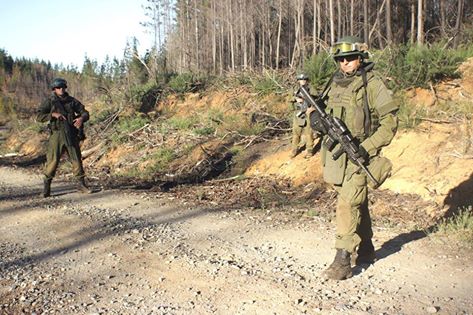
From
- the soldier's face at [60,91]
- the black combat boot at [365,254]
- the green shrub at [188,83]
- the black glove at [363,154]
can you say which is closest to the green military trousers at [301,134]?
the soldier's face at [60,91]

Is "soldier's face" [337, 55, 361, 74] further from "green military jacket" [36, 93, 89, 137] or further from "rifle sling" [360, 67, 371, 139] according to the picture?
"green military jacket" [36, 93, 89, 137]

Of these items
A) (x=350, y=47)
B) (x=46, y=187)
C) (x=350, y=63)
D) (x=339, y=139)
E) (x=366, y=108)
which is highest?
(x=350, y=47)

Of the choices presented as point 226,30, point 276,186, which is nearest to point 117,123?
point 276,186

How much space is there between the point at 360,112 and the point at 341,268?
4.60ft

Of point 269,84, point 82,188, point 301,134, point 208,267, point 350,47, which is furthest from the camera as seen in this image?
point 269,84

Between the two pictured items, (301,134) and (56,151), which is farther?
(301,134)

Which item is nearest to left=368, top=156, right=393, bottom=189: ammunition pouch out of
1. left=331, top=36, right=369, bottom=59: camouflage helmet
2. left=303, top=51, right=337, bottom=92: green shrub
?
left=331, top=36, right=369, bottom=59: camouflage helmet

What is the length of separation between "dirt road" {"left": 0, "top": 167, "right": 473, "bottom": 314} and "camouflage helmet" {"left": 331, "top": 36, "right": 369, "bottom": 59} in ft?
6.59

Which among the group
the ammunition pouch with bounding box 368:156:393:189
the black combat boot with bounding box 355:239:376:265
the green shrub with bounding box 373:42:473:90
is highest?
the green shrub with bounding box 373:42:473:90

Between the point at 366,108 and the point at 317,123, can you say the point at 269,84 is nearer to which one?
the point at 317,123

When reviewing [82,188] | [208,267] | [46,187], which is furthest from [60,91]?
[208,267]

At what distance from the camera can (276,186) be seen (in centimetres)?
820

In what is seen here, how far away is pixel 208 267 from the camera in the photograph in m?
4.25

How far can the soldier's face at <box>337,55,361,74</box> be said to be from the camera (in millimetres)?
3812
